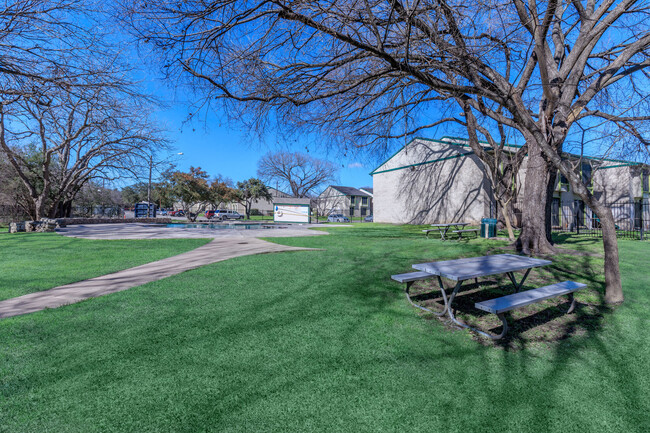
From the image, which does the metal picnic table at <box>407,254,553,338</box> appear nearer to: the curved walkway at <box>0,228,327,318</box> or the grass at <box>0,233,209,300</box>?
the curved walkway at <box>0,228,327,318</box>

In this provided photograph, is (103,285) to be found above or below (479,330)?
above

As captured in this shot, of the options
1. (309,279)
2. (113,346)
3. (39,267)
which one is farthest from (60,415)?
(39,267)

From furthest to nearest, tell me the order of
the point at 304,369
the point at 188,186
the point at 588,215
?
the point at 188,186 < the point at 588,215 < the point at 304,369

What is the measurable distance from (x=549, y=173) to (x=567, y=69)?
9.40ft

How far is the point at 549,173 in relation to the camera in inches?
347

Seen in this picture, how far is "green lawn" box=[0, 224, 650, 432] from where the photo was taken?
2.08m

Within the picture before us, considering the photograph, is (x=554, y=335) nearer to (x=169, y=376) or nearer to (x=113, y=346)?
(x=169, y=376)

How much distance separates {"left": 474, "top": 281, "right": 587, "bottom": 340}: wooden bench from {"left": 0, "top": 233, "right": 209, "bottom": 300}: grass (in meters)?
6.96

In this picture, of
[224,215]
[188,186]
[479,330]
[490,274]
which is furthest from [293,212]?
[479,330]

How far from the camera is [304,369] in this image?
8.81 ft

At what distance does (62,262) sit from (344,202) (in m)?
50.7

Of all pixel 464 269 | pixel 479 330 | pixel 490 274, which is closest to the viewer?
pixel 479 330

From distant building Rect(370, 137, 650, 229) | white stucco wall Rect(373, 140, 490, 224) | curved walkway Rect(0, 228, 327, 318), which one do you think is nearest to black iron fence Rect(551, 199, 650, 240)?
distant building Rect(370, 137, 650, 229)

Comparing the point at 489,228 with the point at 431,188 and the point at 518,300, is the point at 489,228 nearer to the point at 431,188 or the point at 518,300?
the point at 518,300
